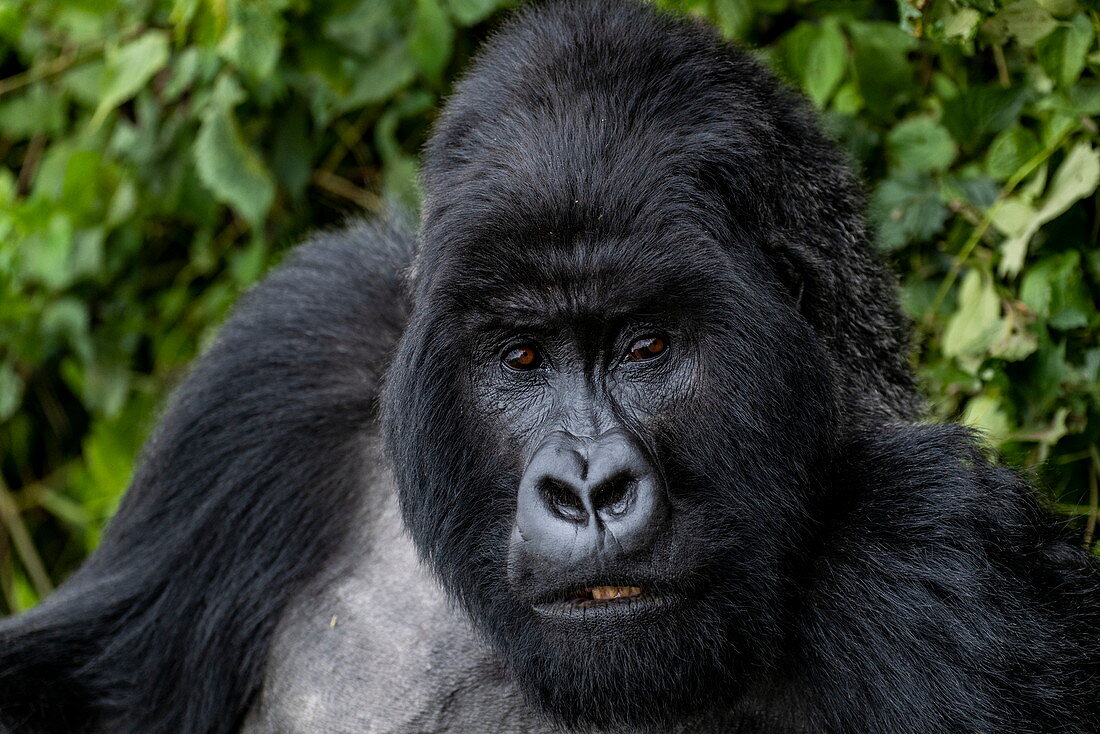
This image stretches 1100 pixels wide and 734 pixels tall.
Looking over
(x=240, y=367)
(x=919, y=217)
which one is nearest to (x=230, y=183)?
(x=240, y=367)

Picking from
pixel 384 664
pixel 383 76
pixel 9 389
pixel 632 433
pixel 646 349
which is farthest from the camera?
pixel 9 389

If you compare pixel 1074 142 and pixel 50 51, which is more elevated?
pixel 1074 142

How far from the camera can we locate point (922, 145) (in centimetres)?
455

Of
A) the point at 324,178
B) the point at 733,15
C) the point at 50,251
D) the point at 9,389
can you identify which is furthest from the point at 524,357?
the point at 9,389

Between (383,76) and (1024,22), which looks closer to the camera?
(1024,22)

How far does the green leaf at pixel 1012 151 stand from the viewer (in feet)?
13.6

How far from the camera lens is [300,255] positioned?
410cm

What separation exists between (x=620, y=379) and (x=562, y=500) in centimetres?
36

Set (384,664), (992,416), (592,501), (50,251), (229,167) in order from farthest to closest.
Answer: (50,251)
(229,167)
(992,416)
(384,664)
(592,501)

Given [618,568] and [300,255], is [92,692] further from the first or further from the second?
[618,568]

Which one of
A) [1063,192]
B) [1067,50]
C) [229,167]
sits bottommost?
[229,167]

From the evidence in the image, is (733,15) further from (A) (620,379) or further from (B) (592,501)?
(B) (592,501)

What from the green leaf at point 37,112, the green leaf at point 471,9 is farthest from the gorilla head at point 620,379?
the green leaf at point 37,112

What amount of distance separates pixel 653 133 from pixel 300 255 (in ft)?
5.08
